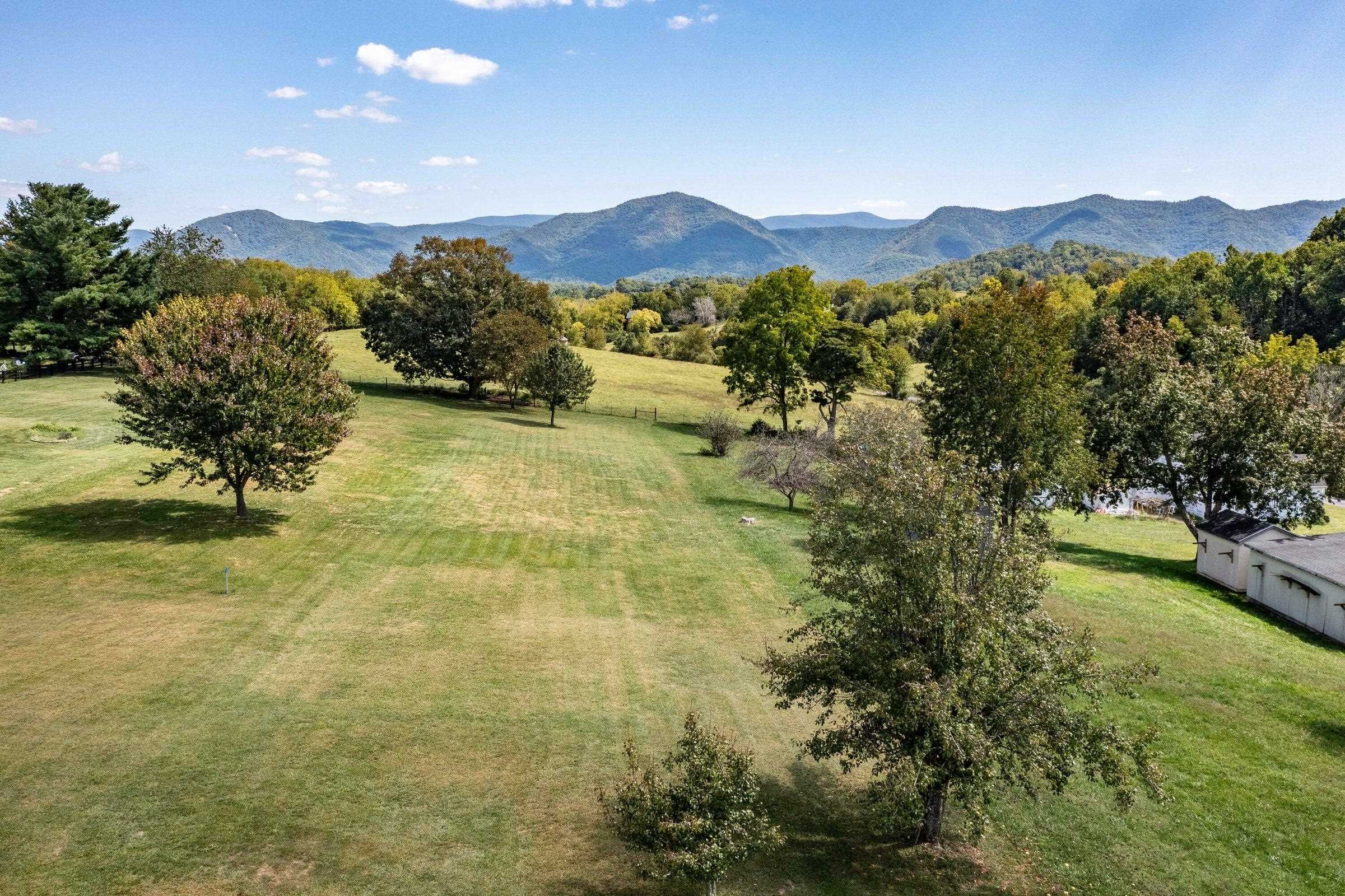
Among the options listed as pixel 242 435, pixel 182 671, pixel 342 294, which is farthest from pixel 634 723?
pixel 342 294

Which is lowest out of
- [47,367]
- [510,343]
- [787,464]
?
[787,464]

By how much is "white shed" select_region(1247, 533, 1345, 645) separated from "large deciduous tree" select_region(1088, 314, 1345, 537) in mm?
4482

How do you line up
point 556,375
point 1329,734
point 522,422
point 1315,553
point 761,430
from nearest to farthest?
point 1329,734 < point 1315,553 < point 556,375 < point 761,430 < point 522,422

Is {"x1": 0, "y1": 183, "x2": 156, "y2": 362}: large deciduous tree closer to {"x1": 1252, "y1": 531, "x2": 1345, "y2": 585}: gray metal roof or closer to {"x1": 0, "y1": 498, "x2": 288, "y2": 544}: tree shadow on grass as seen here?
{"x1": 0, "y1": 498, "x2": 288, "y2": 544}: tree shadow on grass

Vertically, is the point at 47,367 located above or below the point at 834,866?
above

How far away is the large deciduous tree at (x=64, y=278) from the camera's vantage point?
189ft

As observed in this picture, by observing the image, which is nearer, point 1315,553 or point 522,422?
point 1315,553

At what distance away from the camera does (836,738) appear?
49.8 ft

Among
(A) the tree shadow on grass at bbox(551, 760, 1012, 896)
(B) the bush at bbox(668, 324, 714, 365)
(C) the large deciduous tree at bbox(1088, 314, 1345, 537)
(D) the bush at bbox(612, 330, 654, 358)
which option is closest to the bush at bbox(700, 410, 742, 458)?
(C) the large deciduous tree at bbox(1088, 314, 1345, 537)

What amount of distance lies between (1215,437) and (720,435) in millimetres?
31710

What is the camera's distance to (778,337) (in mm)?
63750

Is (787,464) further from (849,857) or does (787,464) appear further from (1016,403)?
(849,857)

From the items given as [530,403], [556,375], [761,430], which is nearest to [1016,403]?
[761,430]

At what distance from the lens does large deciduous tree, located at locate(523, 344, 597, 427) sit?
62.8m
